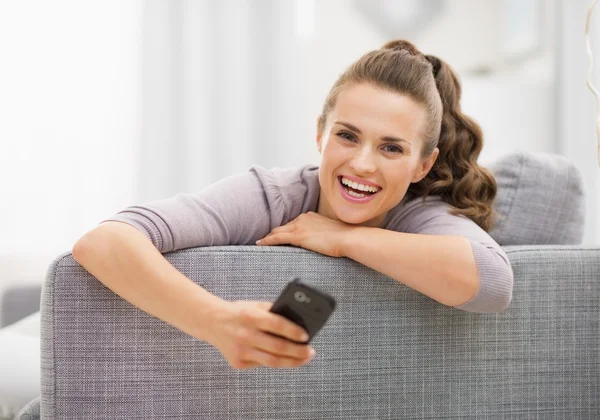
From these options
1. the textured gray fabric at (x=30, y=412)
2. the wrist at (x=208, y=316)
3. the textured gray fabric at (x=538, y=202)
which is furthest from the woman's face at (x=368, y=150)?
the textured gray fabric at (x=30, y=412)

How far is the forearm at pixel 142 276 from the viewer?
103 centimetres

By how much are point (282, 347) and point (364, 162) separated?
0.48m

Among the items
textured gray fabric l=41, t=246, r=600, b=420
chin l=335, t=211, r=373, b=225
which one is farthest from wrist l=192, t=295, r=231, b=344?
chin l=335, t=211, r=373, b=225

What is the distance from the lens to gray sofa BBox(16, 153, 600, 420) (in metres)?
1.09

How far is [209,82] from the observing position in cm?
298

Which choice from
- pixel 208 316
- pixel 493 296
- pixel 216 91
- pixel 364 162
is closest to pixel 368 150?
pixel 364 162

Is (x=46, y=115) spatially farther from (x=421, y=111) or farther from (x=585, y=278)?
(x=585, y=278)

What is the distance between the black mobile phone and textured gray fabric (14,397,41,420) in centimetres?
65

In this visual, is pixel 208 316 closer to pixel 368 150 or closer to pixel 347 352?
pixel 347 352

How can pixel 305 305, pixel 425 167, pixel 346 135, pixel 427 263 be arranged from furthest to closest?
1. pixel 425 167
2. pixel 346 135
3. pixel 427 263
4. pixel 305 305

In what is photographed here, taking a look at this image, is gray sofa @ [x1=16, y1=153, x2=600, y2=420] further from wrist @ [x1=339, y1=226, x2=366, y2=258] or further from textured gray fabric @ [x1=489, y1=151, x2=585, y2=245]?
textured gray fabric @ [x1=489, y1=151, x2=585, y2=245]

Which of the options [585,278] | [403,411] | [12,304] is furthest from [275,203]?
[12,304]

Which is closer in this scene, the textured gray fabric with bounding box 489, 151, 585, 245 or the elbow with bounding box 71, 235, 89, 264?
the elbow with bounding box 71, 235, 89, 264

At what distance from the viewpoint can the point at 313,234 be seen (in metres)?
1.21
